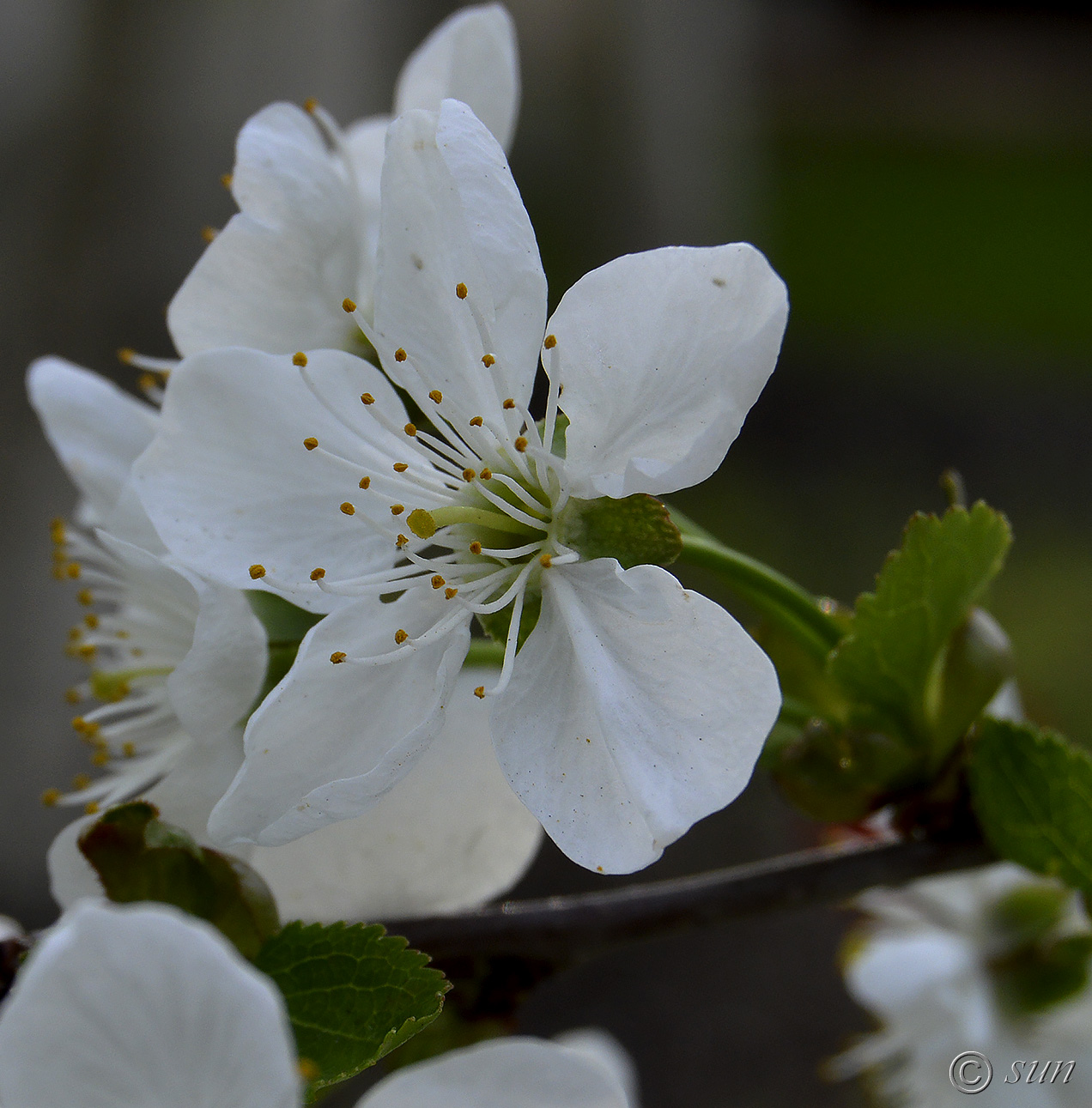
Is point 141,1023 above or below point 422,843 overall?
above

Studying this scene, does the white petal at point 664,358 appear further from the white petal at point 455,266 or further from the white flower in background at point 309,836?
the white flower in background at point 309,836

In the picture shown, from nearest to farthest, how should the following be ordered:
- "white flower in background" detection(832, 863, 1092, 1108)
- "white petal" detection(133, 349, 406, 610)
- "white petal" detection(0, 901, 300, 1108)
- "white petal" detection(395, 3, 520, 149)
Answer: "white petal" detection(0, 901, 300, 1108)
"white petal" detection(133, 349, 406, 610)
"white petal" detection(395, 3, 520, 149)
"white flower in background" detection(832, 863, 1092, 1108)

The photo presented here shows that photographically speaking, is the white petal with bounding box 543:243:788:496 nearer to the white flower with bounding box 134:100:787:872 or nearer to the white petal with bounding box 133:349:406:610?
the white flower with bounding box 134:100:787:872

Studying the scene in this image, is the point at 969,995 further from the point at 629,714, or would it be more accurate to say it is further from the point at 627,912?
the point at 629,714

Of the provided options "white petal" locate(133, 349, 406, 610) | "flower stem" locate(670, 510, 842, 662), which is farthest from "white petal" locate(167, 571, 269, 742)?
"flower stem" locate(670, 510, 842, 662)

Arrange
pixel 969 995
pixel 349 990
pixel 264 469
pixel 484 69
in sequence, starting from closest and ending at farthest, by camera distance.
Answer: pixel 349 990, pixel 264 469, pixel 484 69, pixel 969 995

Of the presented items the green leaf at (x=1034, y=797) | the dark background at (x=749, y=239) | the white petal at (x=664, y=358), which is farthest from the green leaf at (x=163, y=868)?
the dark background at (x=749, y=239)

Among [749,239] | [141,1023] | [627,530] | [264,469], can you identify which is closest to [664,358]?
[627,530]

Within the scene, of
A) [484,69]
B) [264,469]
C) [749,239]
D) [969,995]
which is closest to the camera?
[264,469]
